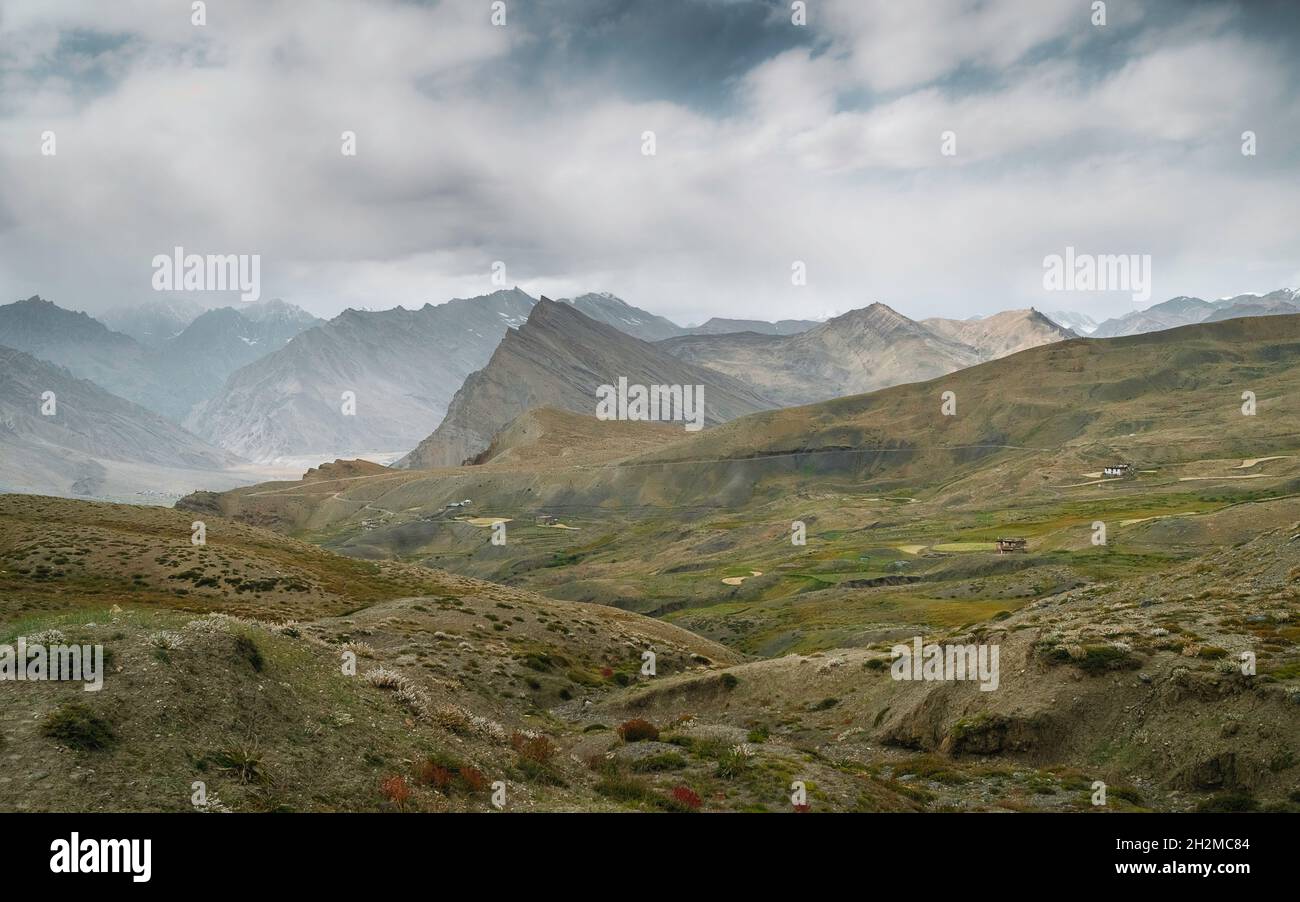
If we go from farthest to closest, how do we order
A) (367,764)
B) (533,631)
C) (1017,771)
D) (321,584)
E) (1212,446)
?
1. (1212,446)
2. (321,584)
3. (533,631)
4. (1017,771)
5. (367,764)

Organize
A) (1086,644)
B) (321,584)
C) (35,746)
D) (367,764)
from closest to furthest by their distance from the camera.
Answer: (35,746), (367,764), (1086,644), (321,584)

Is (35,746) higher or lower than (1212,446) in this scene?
lower

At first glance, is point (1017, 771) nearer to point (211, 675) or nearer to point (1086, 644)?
point (1086, 644)

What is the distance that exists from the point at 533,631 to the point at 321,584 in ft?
79.8

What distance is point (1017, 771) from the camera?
2559 cm

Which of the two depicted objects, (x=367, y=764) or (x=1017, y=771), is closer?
(x=367, y=764)

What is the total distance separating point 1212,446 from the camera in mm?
191875
